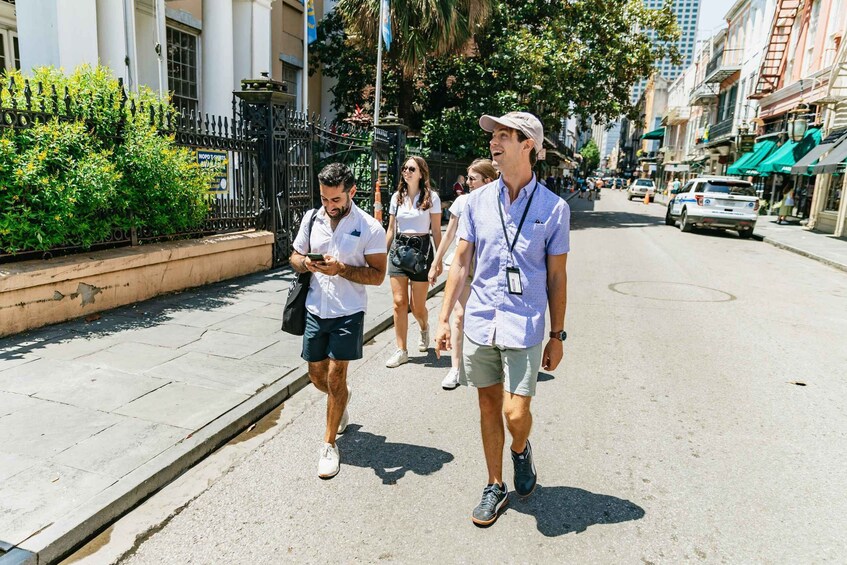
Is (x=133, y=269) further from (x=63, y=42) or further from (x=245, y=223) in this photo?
(x=63, y=42)

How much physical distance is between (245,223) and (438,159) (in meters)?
10.9

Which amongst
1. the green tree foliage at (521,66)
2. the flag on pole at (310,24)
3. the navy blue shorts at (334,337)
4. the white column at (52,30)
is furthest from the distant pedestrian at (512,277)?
the green tree foliage at (521,66)

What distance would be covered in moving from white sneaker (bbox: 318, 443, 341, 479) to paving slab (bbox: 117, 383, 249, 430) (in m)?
0.93

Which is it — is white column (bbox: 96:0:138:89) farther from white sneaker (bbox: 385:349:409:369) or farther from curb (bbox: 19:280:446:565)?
curb (bbox: 19:280:446:565)

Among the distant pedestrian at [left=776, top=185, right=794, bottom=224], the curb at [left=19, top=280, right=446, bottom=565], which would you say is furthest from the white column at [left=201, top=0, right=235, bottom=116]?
the distant pedestrian at [left=776, top=185, right=794, bottom=224]

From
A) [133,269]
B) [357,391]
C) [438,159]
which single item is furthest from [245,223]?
[438,159]

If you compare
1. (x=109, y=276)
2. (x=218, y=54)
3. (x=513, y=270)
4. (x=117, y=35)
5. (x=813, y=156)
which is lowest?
(x=109, y=276)

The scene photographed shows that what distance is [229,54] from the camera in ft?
44.8

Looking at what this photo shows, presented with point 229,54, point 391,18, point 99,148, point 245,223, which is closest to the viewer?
point 99,148

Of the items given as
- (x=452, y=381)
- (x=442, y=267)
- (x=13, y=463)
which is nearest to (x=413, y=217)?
(x=442, y=267)

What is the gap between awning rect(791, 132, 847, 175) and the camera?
63.3 feet

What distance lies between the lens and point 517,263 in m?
2.96

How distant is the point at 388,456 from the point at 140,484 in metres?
1.44

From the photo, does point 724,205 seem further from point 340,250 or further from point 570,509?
point 340,250
